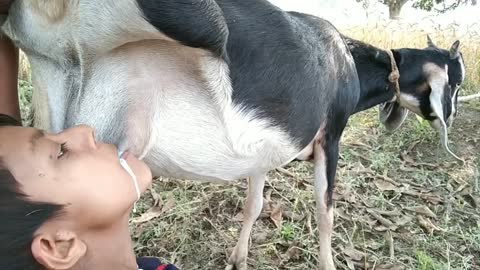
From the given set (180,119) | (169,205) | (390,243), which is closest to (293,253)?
(390,243)

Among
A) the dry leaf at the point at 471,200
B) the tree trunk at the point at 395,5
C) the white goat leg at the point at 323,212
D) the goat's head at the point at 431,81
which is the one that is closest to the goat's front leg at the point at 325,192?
the white goat leg at the point at 323,212

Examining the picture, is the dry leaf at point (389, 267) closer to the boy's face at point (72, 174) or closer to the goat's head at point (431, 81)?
the goat's head at point (431, 81)

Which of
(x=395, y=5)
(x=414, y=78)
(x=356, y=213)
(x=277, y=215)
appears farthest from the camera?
(x=395, y=5)

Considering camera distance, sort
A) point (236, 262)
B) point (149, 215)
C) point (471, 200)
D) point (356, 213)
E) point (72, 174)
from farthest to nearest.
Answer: point (471, 200) < point (356, 213) < point (149, 215) < point (236, 262) < point (72, 174)

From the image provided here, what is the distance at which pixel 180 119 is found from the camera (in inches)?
81.6

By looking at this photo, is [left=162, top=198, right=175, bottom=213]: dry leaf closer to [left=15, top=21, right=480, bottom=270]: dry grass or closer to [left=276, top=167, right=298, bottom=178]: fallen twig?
[left=15, top=21, right=480, bottom=270]: dry grass

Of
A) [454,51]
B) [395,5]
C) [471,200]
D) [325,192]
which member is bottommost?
[395,5]

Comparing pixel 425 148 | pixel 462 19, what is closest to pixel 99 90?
pixel 425 148

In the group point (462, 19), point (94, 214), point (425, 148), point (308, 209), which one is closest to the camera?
point (94, 214)

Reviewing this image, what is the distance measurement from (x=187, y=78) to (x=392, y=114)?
5.90 feet

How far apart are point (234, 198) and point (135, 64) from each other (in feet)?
5.68

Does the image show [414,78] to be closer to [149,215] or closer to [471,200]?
[471,200]

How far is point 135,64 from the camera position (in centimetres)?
193

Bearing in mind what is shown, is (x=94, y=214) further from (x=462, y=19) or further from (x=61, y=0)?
(x=462, y=19)
